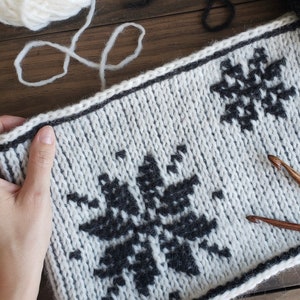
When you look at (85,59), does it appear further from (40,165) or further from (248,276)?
(248,276)

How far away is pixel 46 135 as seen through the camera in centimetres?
102

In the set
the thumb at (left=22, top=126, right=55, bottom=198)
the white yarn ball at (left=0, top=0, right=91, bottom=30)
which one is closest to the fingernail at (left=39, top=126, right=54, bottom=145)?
the thumb at (left=22, top=126, right=55, bottom=198)

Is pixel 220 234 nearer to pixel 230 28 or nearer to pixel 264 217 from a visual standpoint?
pixel 264 217

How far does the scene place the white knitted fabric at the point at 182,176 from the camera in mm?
1042

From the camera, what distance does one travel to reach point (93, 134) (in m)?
1.05

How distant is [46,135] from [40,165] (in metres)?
0.06

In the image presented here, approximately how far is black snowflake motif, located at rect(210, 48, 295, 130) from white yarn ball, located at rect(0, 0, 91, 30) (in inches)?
13.0

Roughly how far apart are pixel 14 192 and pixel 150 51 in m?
0.41

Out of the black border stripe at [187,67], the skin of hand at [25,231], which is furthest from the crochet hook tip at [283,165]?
the skin of hand at [25,231]

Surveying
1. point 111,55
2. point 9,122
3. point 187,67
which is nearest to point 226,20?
point 187,67

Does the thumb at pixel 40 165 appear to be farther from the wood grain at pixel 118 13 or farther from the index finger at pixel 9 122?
the wood grain at pixel 118 13

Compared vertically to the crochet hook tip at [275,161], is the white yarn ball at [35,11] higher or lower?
higher

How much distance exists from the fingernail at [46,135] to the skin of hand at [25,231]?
1cm

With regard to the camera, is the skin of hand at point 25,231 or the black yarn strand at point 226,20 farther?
the black yarn strand at point 226,20
